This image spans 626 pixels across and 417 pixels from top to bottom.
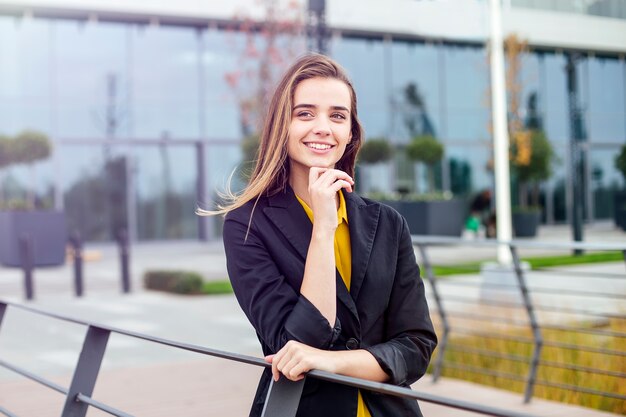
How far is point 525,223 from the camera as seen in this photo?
22.8 metres

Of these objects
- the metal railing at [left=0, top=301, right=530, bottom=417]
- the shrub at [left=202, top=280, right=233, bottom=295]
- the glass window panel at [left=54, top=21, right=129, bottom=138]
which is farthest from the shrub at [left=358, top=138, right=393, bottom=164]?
the metal railing at [left=0, top=301, right=530, bottom=417]

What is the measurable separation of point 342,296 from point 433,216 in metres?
20.5

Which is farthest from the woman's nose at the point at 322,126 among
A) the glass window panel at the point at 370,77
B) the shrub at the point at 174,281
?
the glass window panel at the point at 370,77

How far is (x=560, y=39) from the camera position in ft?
59.5

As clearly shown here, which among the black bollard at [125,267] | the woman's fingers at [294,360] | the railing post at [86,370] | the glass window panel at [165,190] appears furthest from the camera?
the glass window panel at [165,190]

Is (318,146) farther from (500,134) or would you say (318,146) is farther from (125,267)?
→ (125,267)

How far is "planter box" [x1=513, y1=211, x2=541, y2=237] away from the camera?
22.8 m

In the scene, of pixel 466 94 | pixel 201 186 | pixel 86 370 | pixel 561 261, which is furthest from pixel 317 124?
pixel 466 94

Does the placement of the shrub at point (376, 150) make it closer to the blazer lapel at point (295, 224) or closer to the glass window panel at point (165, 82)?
the glass window panel at point (165, 82)

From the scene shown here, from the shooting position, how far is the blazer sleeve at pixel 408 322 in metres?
1.97

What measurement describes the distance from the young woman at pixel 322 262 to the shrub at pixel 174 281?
1079 centimetres

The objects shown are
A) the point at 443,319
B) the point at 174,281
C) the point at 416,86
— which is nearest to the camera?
the point at 443,319

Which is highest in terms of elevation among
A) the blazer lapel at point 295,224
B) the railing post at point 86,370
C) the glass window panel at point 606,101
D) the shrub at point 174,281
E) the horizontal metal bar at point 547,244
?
the glass window panel at point 606,101

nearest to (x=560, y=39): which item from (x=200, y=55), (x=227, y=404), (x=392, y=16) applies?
(x=392, y=16)
